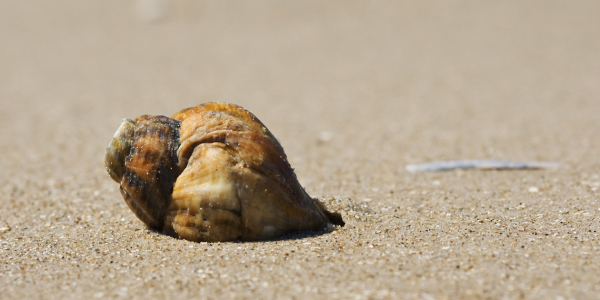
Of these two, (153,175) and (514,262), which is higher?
(153,175)

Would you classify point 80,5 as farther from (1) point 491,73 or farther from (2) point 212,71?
(1) point 491,73

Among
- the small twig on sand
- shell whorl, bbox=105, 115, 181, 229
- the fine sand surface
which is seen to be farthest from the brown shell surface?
the small twig on sand

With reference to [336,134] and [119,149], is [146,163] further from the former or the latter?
[336,134]

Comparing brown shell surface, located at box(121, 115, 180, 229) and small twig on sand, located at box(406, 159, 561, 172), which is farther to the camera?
small twig on sand, located at box(406, 159, 561, 172)

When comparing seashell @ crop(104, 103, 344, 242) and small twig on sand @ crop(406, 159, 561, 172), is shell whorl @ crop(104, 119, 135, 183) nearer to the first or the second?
seashell @ crop(104, 103, 344, 242)

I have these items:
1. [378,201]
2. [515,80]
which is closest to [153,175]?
[378,201]

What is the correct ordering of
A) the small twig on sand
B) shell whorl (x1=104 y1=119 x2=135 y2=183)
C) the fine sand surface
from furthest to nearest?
the small twig on sand
shell whorl (x1=104 y1=119 x2=135 y2=183)
the fine sand surface

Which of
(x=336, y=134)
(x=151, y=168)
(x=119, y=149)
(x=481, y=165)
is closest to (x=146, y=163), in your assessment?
(x=151, y=168)
